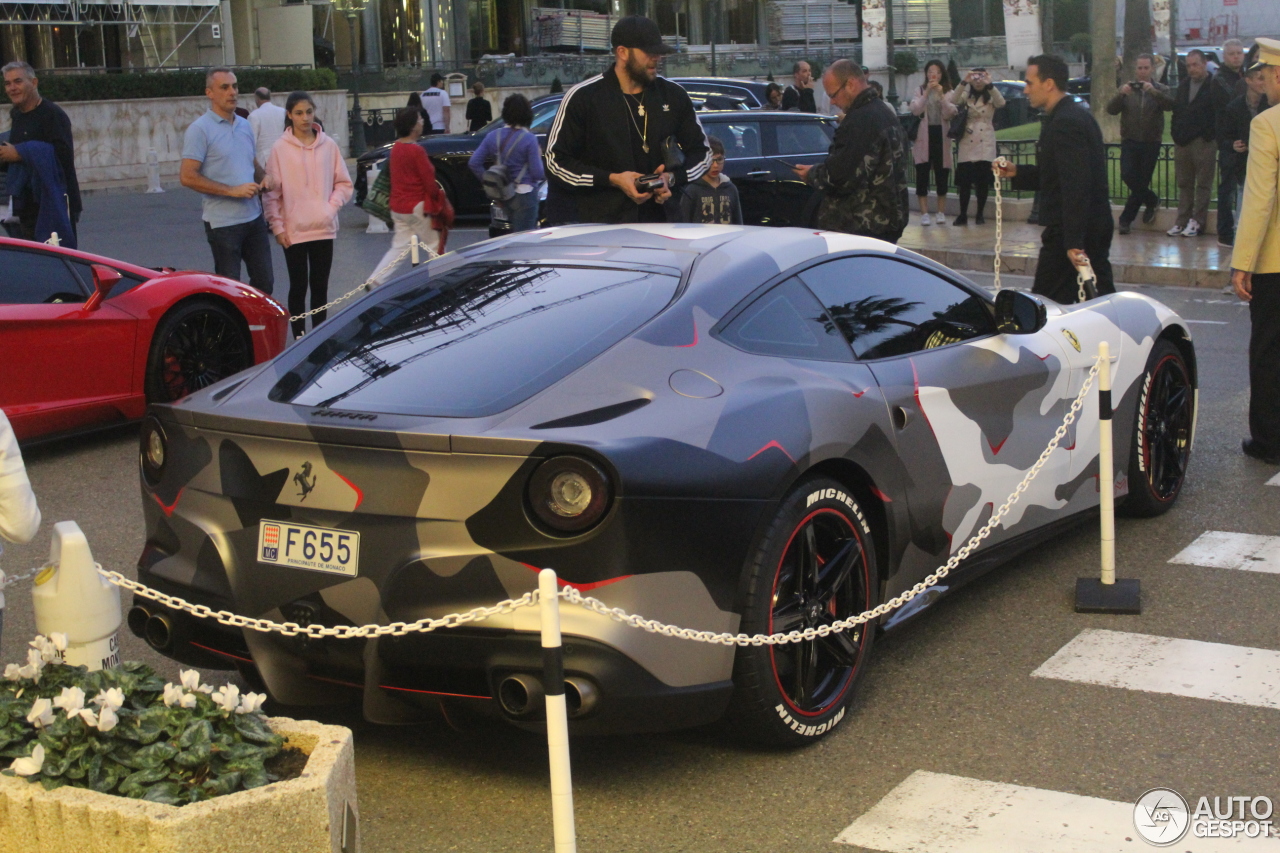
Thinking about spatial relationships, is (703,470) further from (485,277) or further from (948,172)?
(948,172)

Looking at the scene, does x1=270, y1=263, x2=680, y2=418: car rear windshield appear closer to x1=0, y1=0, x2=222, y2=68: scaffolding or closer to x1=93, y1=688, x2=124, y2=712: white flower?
x1=93, y1=688, x2=124, y2=712: white flower

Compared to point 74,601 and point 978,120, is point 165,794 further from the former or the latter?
point 978,120

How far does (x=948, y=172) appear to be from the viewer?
18.8m

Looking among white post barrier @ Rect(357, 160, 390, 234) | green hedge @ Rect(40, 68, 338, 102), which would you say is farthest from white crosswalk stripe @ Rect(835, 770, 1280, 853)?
green hedge @ Rect(40, 68, 338, 102)

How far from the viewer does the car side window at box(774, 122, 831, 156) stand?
53.0ft

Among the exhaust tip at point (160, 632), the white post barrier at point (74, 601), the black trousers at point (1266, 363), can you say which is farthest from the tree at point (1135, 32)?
the white post barrier at point (74, 601)

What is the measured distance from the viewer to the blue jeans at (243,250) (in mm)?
10852

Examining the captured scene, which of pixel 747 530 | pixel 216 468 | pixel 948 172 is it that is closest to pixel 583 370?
pixel 747 530

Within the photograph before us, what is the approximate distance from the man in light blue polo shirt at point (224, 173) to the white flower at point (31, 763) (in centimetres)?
784

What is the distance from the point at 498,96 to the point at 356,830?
43.6 metres

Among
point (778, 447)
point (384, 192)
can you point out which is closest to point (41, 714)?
point (778, 447)

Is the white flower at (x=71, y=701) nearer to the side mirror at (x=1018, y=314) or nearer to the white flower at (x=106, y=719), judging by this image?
the white flower at (x=106, y=719)

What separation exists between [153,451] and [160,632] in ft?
1.72

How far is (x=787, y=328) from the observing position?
182 inches
